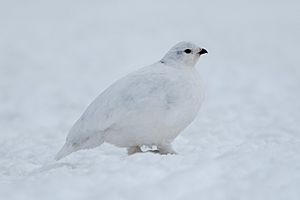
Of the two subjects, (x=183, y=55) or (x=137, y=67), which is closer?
(x=183, y=55)

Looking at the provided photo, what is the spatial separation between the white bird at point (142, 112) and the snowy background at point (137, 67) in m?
0.19

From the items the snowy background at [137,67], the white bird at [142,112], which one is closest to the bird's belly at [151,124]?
the white bird at [142,112]

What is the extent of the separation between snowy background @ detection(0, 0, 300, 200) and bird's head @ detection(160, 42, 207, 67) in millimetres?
658

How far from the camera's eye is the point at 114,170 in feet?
10.8

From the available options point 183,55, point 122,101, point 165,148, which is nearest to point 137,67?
point 183,55

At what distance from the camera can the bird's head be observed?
456 cm

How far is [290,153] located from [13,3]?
997 centimetres

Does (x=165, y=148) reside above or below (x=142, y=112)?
below

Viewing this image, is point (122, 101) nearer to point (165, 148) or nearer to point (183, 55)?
point (165, 148)

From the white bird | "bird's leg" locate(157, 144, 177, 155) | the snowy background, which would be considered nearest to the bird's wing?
the white bird

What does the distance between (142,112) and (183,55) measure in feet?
2.52

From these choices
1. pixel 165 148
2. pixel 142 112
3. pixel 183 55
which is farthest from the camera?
pixel 183 55

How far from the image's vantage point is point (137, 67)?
30.0 feet

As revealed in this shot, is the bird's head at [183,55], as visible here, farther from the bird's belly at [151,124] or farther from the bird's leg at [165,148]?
the bird's leg at [165,148]
